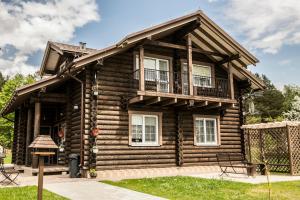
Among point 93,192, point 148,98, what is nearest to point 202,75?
point 148,98

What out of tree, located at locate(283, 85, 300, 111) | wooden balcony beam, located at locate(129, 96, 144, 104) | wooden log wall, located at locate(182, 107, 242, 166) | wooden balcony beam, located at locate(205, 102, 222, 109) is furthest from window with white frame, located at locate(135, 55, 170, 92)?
tree, located at locate(283, 85, 300, 111)

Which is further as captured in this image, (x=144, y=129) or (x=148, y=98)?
(x=144, y=129)

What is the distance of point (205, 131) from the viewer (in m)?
18.0

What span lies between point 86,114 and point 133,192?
18.1ft

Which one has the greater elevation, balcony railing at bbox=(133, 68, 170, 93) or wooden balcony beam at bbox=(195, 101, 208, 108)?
balcony railing at bbox=(133, 68, 170, 93)

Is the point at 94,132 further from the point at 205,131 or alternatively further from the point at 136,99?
the point at 205,131

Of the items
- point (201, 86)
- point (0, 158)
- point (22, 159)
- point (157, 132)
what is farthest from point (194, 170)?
point (22, 159)

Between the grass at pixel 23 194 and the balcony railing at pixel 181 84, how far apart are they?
739cm

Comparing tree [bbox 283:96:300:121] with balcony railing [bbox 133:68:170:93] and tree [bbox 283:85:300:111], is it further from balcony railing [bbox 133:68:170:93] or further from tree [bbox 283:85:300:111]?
balcony railing [bbox 133:68:170:93]

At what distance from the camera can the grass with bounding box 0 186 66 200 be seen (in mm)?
8867

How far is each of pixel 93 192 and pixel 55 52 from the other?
11419 millimetres

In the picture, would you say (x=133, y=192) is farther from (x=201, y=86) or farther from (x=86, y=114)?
(x=201, y=86)

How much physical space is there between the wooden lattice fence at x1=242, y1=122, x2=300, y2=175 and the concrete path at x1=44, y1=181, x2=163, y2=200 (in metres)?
8.35

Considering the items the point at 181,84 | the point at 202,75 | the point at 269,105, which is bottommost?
the point at 181,84
